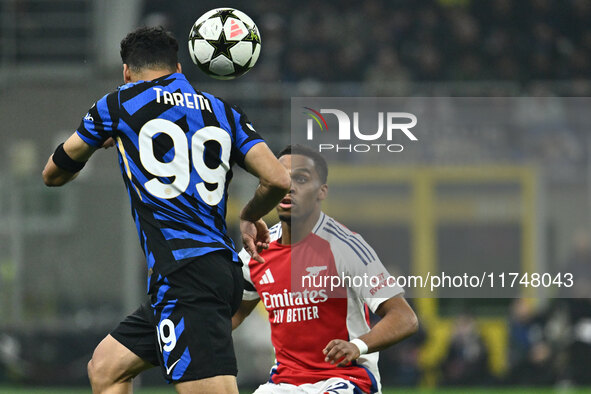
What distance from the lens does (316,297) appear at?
526 centimetres

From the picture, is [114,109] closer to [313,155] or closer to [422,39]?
[313,155]

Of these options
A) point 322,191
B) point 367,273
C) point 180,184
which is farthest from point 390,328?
point 180,184

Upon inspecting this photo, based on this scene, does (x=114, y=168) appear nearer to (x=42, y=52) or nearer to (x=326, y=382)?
(x=42, y=52)

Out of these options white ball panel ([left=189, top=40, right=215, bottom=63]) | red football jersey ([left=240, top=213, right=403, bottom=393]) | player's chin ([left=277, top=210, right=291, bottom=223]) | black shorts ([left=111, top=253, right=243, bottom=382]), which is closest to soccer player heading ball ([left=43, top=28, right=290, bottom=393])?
black shorts ([left=111, top=253, right=243, bottom=382])

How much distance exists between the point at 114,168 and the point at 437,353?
519 centimetres

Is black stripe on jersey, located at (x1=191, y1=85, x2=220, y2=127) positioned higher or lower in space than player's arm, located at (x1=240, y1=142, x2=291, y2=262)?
higher

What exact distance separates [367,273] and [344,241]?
296 mm

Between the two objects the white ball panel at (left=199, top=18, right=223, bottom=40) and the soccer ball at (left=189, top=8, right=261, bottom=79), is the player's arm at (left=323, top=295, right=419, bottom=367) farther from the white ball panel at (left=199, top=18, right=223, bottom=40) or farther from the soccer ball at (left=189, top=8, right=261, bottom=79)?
the white ball panel at (left=199, top=18, right=223, bottom=40)

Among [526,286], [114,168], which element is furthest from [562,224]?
[114,168]

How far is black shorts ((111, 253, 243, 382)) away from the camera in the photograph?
4344mm

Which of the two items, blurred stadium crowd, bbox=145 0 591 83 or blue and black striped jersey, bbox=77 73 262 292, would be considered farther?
blurred stadium crowd, bbox=145 0 591 83

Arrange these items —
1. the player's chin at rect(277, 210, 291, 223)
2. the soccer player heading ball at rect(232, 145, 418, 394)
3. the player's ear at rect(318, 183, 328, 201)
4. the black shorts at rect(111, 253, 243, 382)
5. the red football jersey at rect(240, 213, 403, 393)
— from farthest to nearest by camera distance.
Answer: the player's ear at rect(318, 183, 328, 201) → the player's chin at rect(277, 210, 291, 223) → the red football jersey at rect(240, 213, 403, 393) → the soccer player heading ball at rect(232, 145, 418, 394) → the black shorts at rect(111, 253, 243, 382)

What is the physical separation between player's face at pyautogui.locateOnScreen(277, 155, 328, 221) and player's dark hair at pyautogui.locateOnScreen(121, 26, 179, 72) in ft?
3.98

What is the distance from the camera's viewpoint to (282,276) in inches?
214
